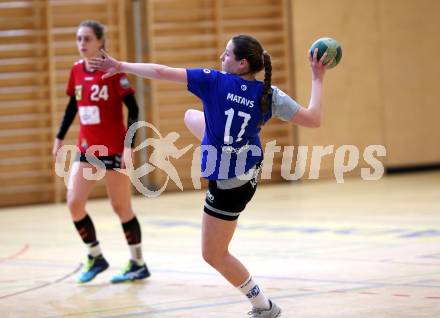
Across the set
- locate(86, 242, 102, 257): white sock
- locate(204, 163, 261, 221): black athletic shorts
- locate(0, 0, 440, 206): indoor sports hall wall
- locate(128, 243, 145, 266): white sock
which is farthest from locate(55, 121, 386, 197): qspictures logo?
locate(204, 163, 261, 221): black athletic shorts

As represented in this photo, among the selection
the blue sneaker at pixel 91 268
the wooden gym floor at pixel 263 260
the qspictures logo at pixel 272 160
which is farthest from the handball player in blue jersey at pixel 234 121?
the qspictures logo at pixel 272 160

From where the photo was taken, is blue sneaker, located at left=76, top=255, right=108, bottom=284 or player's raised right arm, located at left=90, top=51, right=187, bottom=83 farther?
blue sneaker, located at left=76, top=255, right=108, bottom=284

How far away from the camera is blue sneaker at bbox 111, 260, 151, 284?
6602 millimetres

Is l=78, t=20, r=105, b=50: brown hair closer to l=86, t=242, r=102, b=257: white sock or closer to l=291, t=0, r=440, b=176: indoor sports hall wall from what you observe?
l=86, t=242, r=102, b=257: white sock

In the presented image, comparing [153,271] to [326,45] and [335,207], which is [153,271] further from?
[335,207]

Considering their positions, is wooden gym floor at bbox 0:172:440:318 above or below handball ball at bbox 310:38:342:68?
below


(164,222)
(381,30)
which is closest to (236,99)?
(164,222)

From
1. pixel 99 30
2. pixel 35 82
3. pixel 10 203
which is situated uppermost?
pixel 99 30

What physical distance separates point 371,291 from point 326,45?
68.9 inches

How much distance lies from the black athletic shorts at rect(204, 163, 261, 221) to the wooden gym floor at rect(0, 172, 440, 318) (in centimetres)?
67

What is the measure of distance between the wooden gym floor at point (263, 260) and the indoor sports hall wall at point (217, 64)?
5.76 feet

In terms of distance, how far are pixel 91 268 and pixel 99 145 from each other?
913mm

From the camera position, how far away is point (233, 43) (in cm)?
469

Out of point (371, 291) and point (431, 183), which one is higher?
point (371, 291)
